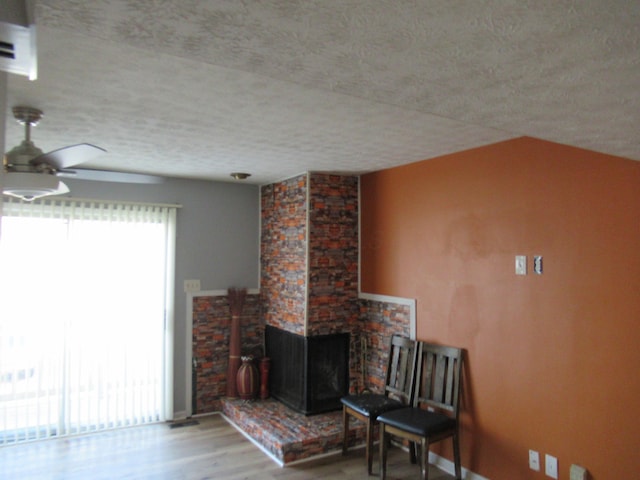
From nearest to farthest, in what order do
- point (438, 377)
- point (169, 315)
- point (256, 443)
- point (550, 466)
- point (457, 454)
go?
point (550, 466)
point (457, 454)
point (438, 377)
point (256, 443)
point (169, 315)

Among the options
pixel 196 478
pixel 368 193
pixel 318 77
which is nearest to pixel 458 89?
pixel 318 77

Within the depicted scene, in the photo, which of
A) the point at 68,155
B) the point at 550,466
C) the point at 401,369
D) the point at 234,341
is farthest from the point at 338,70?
the point at 234,341

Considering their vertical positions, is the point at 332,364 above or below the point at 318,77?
below

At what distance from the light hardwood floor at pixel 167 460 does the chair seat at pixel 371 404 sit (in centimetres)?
45

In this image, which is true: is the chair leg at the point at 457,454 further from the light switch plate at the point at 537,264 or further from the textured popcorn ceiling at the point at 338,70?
the textured popcorn ceiling at the point at 338,70

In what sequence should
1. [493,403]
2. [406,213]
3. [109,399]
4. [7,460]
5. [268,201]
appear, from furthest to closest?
[268,201], [109,399], [406,213], [7,460], [493,403]

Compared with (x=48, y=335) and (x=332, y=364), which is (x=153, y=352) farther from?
(x=332, y=364)

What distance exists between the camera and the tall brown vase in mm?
4828

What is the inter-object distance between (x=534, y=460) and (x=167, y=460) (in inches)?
107

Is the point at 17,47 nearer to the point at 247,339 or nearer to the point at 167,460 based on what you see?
the point at 167,460

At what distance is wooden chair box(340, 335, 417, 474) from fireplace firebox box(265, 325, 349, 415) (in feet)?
1.80

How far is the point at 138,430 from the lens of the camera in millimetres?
4391

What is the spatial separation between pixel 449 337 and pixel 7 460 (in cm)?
360

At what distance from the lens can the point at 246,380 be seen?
4.74 m
